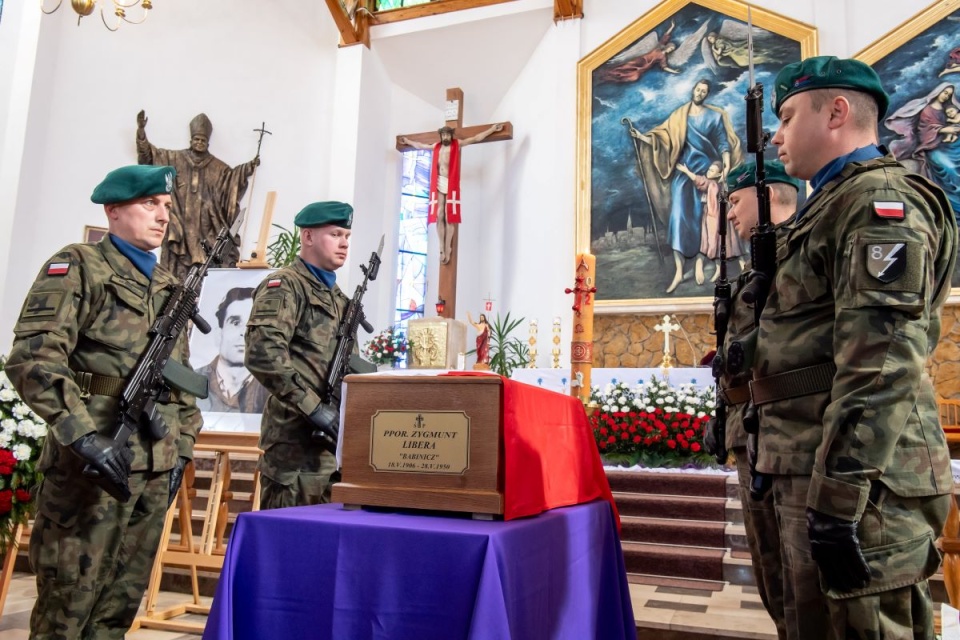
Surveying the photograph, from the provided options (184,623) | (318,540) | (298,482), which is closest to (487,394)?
(318,540)

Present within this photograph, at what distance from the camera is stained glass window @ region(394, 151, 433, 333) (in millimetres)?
10016

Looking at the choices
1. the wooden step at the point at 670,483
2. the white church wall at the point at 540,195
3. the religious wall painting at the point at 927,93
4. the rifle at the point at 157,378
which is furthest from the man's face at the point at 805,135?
the white church wall at the point at 540,195

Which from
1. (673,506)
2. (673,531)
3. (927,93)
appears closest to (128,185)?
(673,531)

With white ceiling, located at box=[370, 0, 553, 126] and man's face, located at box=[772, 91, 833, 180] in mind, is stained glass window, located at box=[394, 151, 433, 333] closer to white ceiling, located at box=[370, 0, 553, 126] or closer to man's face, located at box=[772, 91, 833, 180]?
white ceiling, located at box=[370, 0, 553, 126]

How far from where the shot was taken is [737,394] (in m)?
2.06

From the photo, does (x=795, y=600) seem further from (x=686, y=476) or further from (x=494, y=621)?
(x=686, y=476)

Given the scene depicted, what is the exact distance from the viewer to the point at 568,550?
187 centimetres

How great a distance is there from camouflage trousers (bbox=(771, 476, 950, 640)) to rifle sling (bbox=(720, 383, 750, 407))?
572mm

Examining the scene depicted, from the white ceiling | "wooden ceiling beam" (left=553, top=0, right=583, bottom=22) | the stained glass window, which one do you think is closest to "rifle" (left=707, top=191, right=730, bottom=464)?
"wooden ceiling beam" (left=553, top=0, right=583, bottom=22)

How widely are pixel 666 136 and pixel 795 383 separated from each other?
23.7 feet

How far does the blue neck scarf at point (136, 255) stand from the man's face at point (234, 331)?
3310 millimetres

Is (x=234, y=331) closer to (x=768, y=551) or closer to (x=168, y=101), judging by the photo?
(x=168, y=101)

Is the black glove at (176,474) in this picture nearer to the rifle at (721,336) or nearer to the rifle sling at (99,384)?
the rifle sling at (99,384)

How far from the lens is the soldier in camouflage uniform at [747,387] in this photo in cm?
181
